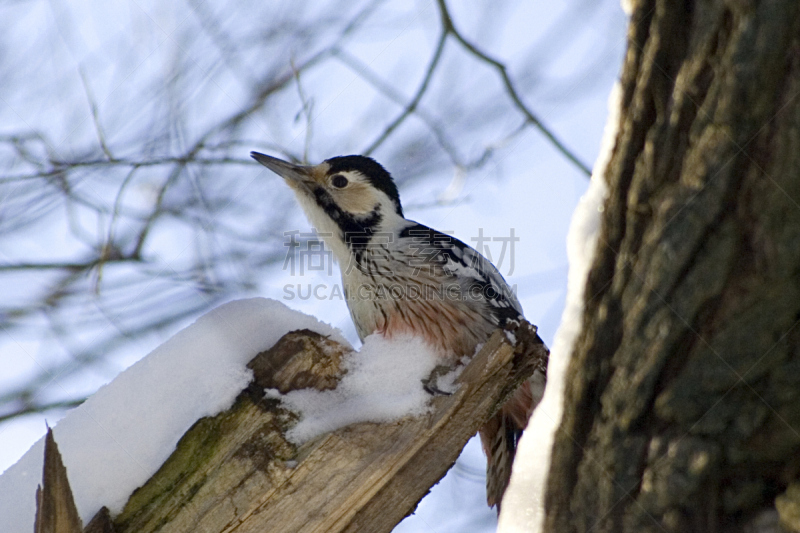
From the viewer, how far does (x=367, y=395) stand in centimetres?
239

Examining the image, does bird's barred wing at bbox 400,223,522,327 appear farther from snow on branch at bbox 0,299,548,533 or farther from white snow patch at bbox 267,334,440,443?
snow on branch at bbox 0,299,548,533

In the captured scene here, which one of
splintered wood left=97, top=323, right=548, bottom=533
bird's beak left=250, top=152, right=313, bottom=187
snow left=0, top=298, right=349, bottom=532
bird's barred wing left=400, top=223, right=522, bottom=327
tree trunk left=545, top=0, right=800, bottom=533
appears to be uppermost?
bird's beak left=250, top=152, right=313, bottom=187

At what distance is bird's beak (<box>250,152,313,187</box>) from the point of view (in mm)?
4484

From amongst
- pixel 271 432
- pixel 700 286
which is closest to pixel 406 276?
pixel 271 432

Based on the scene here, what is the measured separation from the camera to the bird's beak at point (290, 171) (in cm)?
448

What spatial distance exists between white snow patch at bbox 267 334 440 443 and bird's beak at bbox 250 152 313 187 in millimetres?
2128

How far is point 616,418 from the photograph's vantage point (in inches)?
63.5

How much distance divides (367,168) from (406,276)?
113 cm

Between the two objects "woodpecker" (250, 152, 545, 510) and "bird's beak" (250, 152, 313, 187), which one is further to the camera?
"bird's beak" (250, 152, 313, 187)

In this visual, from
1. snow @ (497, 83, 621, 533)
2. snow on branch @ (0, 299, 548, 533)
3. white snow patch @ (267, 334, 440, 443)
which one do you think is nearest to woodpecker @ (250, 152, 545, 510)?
white snow patch @ (267, 334, 440, 443)

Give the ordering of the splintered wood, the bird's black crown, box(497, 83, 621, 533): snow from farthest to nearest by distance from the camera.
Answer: the bird's black crown → the splintered wood → box(497, 83, 621, 533): snow

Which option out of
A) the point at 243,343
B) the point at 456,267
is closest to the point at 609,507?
the point at 243,343

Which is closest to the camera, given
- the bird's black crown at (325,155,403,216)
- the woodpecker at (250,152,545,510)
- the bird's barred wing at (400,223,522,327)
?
the woodpecker at (250,152,545,510)

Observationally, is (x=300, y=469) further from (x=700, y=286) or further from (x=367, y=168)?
(x=367, y=168)
